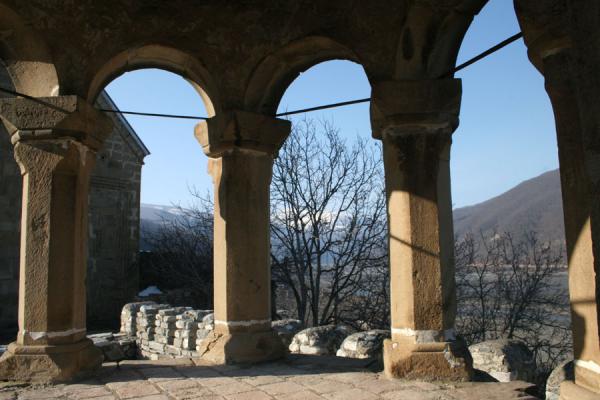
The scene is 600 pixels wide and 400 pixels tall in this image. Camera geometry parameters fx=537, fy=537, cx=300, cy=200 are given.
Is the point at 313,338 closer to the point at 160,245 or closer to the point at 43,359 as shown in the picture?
the point at 43,359

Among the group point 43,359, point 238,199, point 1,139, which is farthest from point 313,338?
point 1,139

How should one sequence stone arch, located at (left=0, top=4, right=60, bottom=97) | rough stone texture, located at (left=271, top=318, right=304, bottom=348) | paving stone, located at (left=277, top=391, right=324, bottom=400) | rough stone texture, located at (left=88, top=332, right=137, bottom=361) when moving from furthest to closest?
rough stone texture, located at (left=88, top=332, right=137, bottom=361)
rough stone texture, located at (left=271, top=318, right=304, bottom=348)
stone arch, located at (left=0, top=4, right=60, bottom=97)
paving stone, located at (left=277, top=391, right=324, bottom=400)

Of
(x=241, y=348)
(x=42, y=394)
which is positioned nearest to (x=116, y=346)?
(x=241, y=348)

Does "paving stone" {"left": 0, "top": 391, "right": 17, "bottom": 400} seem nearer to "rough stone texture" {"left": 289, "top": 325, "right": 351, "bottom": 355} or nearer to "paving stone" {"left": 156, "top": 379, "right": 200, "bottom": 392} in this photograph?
"paving stone" {"left": 156, "top": 379, "right": 200, "bottom": 392}

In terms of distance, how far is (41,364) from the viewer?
414 cm

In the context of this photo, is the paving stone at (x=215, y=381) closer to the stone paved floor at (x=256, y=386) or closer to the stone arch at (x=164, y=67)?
the stone paved floor at (x=256, y=386)

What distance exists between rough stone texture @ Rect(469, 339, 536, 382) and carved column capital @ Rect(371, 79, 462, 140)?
2244mm

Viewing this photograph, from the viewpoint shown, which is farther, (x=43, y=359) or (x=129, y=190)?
(x=129, y=190)

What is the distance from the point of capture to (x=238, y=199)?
5012 millimetres

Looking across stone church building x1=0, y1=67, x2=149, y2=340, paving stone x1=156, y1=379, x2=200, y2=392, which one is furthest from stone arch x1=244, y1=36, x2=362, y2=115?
stone church building x1=0, y1=67, x2=149, y2=340

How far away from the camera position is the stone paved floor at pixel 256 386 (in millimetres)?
3605

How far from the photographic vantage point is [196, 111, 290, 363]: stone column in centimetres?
490

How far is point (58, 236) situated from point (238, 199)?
5.12 feet

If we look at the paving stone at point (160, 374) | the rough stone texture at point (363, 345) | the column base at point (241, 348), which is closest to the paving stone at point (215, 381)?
the paving stone at point (160, 374)
